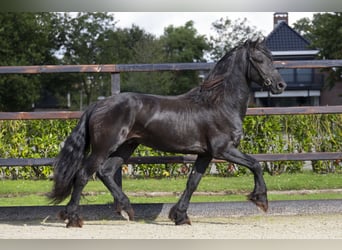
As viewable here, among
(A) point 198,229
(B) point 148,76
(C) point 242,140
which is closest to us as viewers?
(A) point 198,229

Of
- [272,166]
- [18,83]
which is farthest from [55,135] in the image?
[18,83]

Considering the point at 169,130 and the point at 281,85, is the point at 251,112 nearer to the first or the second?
the point at 281,85

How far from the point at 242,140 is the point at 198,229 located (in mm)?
4851

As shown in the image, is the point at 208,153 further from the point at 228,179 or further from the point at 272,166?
the point at 272,166

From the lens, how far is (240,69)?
721 centimetres

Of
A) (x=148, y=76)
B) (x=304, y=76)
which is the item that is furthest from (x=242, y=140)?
(x=304, y=76)

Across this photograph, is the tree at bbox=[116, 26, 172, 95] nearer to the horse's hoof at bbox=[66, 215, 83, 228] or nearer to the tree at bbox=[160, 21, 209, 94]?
the tree at bbox=[160, 21, 209, 94]

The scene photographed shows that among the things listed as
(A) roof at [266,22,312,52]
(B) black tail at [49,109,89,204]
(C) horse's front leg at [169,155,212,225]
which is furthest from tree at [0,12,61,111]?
(C) horse's front leg at [169,155,212,225]

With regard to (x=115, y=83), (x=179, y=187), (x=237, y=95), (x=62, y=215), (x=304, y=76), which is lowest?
(x=304, y=76)

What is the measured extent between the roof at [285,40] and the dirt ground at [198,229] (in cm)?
3993

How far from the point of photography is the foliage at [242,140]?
11.6 metres

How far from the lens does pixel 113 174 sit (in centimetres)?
709

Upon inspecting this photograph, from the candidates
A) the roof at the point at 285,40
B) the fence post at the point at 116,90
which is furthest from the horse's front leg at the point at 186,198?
the roof at the point at 285,40

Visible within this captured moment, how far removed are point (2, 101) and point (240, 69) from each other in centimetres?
3306
